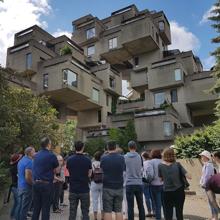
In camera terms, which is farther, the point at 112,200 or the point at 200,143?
the point at 200,143

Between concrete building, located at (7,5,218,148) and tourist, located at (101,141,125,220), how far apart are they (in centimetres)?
2398

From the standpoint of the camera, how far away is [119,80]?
4244 centimetres

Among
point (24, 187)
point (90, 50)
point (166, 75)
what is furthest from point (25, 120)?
point (90, 50)

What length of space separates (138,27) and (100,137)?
16179mm

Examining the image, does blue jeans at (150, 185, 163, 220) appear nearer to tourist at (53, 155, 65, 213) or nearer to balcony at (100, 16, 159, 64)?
tourist at (53, 155, 65, 213)

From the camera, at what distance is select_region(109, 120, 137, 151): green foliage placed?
29.8 meters

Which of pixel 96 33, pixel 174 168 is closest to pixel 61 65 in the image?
pixel 96 33

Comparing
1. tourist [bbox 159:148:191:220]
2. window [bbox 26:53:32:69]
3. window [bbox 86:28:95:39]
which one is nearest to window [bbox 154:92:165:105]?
window [bbox 26:53:32:69]

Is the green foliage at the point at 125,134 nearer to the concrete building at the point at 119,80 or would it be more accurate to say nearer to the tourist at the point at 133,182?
the concrete building at the point at 119,80

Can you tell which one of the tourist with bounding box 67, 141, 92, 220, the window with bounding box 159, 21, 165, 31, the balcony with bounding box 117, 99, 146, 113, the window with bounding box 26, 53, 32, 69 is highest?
the window with bounding box 159, 21, 165, 31

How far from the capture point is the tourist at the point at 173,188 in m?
6.09

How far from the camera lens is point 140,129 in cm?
3141

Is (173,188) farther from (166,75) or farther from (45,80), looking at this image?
(166,75)

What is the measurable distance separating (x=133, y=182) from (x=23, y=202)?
2618mm
